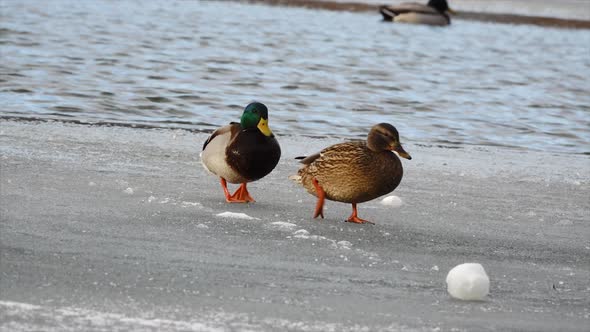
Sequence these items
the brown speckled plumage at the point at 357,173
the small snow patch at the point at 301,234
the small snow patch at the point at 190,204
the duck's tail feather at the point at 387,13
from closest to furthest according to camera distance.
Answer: the small snow patch at the point at 301,234
the brown speckled plumage at the point at 357,173
the small snow patch at the point at 190,204
the duck's tail feather at the point at 387,13

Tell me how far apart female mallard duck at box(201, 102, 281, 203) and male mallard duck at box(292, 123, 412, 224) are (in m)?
0.40

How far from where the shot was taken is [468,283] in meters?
4.45

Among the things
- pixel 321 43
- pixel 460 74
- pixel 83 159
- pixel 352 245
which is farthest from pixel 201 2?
pixel 352 245

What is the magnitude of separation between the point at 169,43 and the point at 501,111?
7.24 m

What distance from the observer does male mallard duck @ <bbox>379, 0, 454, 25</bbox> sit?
29984 mm

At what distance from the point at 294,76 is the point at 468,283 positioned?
10524mm

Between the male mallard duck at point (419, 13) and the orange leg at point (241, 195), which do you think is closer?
the orange leg at point (241, 195)

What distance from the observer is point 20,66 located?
1369cm

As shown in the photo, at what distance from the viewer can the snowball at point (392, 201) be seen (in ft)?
21.6

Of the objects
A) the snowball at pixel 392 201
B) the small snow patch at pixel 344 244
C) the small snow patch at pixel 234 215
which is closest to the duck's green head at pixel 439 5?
the snowball at pixel 392 201

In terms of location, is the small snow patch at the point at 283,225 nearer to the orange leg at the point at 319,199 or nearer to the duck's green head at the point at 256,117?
the orange leg at the point at 319,199

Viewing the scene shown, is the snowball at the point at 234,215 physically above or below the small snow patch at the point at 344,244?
below

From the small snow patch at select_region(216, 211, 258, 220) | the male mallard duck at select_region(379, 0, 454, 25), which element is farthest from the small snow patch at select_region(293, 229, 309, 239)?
the male mallard duck at select_region(379, 0, 454, 25)

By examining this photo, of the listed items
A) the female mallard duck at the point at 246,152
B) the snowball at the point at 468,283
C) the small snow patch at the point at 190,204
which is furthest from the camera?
the female mallard duck at the point at 246,152
